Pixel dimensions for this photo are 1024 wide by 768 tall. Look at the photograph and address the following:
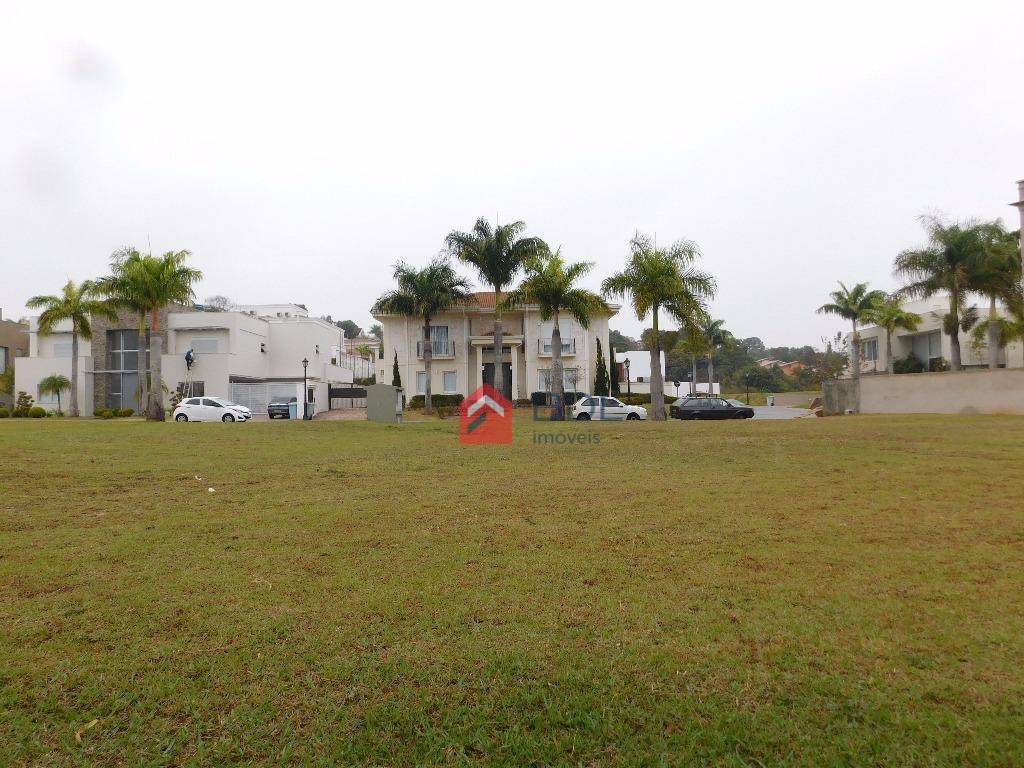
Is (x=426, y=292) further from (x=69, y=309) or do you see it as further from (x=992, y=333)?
(x=992, y=333)

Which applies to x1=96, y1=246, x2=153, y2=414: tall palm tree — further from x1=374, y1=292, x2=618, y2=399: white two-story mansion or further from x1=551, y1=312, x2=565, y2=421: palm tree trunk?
x1=551, y1=312, x2=565, y2=421: palm tree trunk

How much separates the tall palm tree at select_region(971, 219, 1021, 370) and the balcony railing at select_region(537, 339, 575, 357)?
23073 mm

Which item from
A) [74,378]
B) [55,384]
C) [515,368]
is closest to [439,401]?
[515,368]

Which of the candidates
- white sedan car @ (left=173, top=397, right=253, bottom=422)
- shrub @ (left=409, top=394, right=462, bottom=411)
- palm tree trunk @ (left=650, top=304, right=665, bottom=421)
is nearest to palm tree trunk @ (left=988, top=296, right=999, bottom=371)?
palm tree trunk @ (left=650, top=304, right=665, bottom=421)

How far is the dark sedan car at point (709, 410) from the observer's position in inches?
1262

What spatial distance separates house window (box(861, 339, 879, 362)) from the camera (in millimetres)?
53609

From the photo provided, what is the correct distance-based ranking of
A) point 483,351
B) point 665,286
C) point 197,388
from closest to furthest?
1. point 665,286
2. point 483,351
3. point 197,388

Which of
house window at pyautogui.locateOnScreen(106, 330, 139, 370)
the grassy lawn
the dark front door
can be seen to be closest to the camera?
the grassy lawn

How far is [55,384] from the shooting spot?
142ft

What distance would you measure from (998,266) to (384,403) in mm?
32371

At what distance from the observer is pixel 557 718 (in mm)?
2867

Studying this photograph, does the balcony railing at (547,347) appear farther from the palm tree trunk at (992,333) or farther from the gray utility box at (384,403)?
the palm tree trunk at (992,333)

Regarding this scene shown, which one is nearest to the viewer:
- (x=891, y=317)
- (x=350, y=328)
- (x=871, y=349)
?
(x=891, y=317)

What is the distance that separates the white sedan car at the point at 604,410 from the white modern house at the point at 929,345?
23172mm
